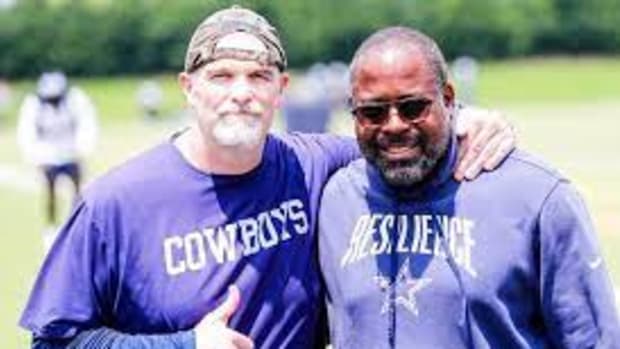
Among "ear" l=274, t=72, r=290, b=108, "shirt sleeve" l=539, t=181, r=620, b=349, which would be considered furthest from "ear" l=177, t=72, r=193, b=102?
"shirt sleeve" l=539, t=181, r=620, b=349

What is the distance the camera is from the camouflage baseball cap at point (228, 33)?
166 inches

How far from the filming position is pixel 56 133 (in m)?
16.8

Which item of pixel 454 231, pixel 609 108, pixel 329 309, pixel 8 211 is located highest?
pixel 454 231

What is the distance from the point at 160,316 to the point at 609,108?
42152 mm

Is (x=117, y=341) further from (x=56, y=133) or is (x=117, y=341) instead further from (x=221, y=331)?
Answer: (x=56, y=133)

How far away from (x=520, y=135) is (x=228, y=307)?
58.4ft

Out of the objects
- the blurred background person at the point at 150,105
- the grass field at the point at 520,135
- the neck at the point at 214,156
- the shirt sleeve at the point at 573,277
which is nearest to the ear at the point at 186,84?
the neck at the point at 214,156

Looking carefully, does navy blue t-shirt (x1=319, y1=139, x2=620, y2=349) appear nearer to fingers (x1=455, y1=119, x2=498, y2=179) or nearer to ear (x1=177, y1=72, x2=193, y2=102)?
fingers (x1=455, y1=119, x2=498, y2=179)

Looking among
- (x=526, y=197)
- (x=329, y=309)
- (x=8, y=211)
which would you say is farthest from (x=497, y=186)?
(x=8, y=211)

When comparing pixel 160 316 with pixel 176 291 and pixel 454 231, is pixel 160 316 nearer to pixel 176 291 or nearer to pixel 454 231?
pixel 176 291

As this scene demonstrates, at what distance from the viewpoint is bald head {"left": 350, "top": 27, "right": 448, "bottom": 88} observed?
404 centimetres

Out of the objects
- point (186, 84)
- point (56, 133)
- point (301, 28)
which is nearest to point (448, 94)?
point (186, 84)

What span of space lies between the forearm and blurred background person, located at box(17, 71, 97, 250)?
12688 millimetres

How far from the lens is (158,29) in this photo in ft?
227
